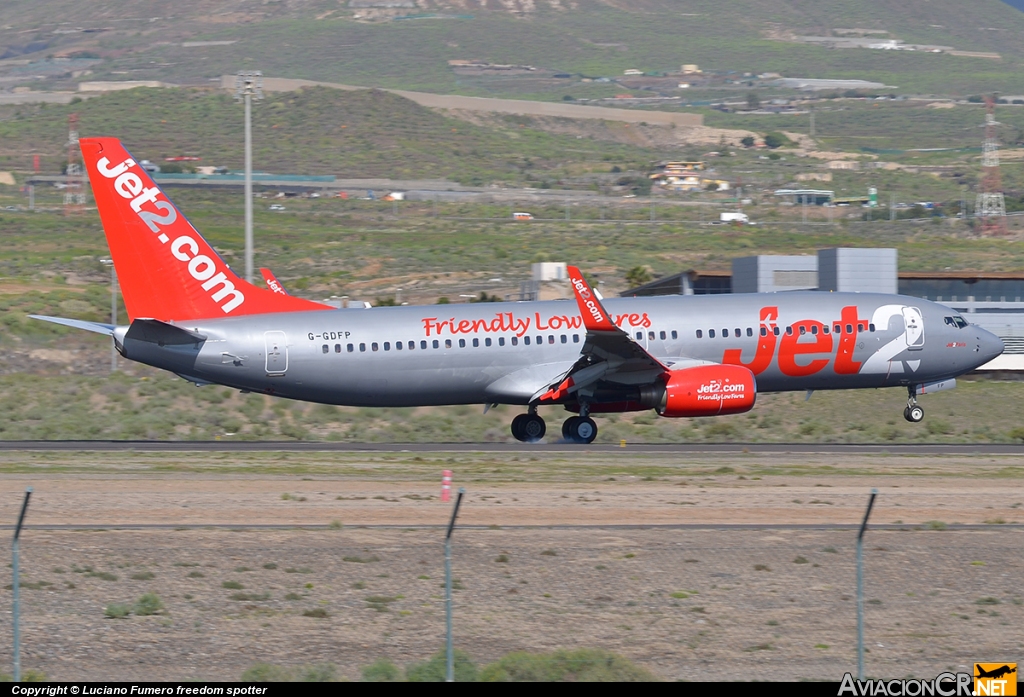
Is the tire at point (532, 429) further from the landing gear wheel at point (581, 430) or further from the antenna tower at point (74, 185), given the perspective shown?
the antenna tower at point (74, 185)

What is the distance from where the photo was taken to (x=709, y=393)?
111ft

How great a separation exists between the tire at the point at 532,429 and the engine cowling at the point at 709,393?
3.96m

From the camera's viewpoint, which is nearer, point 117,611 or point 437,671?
point 437,671

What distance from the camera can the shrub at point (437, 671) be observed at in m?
12.9

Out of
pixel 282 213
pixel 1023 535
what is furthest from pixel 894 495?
pixel 282 213

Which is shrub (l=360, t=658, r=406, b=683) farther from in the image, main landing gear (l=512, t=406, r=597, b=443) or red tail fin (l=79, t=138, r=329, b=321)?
main landing gear (l=512, t=406, r=597, b=443)

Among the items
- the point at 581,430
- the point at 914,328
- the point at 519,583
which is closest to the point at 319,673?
the point at 519,583

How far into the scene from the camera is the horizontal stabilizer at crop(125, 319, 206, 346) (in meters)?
33.1

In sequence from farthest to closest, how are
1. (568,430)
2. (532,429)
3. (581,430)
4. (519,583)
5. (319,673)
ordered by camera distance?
(532,429) < (568,430) < (581,430) < (519,583) < (319,673)

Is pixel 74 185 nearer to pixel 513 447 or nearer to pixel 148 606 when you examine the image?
pixel 513 447

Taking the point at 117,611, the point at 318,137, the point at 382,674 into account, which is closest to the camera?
the point at 382,674

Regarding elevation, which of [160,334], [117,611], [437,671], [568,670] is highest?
[568,670]

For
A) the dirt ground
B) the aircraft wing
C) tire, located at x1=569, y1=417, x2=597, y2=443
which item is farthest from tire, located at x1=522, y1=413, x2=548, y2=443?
the dirt ground

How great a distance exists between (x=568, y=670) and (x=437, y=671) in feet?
4.29
